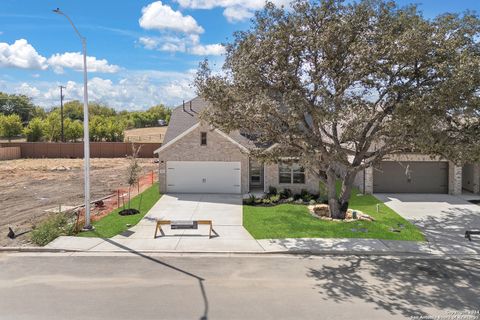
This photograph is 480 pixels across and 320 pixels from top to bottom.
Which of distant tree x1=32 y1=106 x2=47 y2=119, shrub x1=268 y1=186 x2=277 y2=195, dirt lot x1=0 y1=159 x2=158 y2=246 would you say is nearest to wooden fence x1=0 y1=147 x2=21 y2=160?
dirt lot x1=0 y1=159 x2=158 y2=246

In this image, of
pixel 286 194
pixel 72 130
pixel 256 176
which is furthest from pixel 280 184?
pixel 72 130

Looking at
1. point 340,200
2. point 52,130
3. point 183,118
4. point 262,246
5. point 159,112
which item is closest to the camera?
point 262,246

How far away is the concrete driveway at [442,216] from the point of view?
585 inches

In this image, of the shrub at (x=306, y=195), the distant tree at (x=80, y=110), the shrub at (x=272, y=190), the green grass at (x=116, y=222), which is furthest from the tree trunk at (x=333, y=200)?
the distant tree at (x=80, y=110)

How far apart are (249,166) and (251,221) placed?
8328 mm

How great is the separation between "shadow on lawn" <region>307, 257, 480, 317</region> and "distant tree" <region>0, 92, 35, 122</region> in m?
113

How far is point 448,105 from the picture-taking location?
45.7 feet

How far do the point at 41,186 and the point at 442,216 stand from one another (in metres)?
26.6

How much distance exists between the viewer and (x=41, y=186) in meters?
29.9

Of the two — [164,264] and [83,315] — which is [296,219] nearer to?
[164,264]

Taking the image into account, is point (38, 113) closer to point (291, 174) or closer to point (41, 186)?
point (41, 186)

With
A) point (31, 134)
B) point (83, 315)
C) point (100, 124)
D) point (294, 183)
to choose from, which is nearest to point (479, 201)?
point (294, 183)

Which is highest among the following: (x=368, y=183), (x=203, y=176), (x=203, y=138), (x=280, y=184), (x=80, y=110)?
(x=80, y=110)

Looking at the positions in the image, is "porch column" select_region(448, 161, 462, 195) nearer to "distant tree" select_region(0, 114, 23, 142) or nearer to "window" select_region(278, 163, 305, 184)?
"window" select_region(278, 163, 305, 184)
